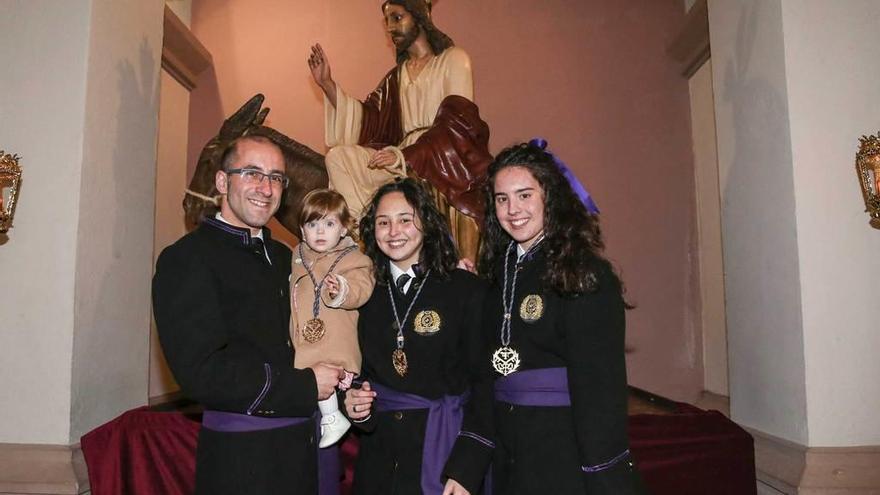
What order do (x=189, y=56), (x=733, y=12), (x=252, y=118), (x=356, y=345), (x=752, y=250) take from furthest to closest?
(x=189, y=56) < (x=252, y=118) < (x=733, y=12) < (x=752, y=250) < (x=356, y=345)

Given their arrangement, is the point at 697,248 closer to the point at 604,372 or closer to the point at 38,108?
the point at 604,372

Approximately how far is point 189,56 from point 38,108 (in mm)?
3030

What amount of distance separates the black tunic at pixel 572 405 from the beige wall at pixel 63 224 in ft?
8.05

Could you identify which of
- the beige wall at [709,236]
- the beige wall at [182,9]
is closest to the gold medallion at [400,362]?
the beige wall at [709,236]

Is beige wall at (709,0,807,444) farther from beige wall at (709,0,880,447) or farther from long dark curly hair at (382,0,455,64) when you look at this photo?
long dark curly hair at (382,0,455,64)

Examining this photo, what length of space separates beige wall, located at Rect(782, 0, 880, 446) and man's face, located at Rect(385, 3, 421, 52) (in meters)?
2.63

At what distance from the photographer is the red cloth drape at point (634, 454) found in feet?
11.7

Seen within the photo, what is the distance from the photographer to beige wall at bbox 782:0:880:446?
3484 millimetres

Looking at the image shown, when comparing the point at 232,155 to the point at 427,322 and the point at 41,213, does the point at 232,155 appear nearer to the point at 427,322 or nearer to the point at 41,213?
the point at 427,322

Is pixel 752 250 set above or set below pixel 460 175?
below

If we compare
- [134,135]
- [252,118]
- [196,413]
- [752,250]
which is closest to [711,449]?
[752,250]

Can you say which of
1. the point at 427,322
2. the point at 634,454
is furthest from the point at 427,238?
the point at 634,454

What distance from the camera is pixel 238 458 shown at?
2.45m

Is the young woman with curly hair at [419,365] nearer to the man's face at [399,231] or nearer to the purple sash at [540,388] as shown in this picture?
the man's face at [399,231]
